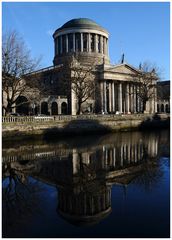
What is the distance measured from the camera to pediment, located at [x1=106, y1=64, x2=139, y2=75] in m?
63.9

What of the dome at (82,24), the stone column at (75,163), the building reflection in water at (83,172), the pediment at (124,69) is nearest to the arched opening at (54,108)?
the pediment at (124,69)

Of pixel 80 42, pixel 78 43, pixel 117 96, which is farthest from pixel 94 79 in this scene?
pixel 78 43

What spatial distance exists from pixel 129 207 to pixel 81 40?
72.0 metres

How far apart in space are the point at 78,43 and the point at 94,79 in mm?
20406

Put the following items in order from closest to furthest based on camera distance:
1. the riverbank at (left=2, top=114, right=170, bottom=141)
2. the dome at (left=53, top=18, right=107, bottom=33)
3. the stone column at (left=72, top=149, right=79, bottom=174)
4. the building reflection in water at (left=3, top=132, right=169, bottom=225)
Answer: the building reflection in water at (left=3, top=132, right=169, bottom=225) < the stone column at (left=72, top=149, right=79, bottom=174) < the riverbank at (left=2, top=114, right=170, bottom=141) < the dome at (left=53, top=18, right=107, bottom=33)

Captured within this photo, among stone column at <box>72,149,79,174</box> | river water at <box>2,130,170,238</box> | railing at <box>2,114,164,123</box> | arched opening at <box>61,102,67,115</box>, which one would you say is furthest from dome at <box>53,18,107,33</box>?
river water at <box>2,130,170,238</box>

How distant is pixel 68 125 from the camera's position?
3362 centimetres

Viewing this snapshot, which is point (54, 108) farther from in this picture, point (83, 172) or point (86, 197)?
point (86, 197)

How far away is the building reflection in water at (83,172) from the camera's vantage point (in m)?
8.62

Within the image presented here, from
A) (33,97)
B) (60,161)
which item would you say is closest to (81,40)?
(33,97)

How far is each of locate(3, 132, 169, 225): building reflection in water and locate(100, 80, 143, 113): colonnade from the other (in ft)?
146

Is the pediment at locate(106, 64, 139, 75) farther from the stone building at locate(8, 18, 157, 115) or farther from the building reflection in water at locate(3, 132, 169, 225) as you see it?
the building reflection in water at locate(3, 132, 169, 225)

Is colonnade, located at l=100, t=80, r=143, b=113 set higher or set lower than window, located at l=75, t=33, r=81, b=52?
lower

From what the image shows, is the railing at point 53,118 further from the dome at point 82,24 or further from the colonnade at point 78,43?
the dome at point 82,24
